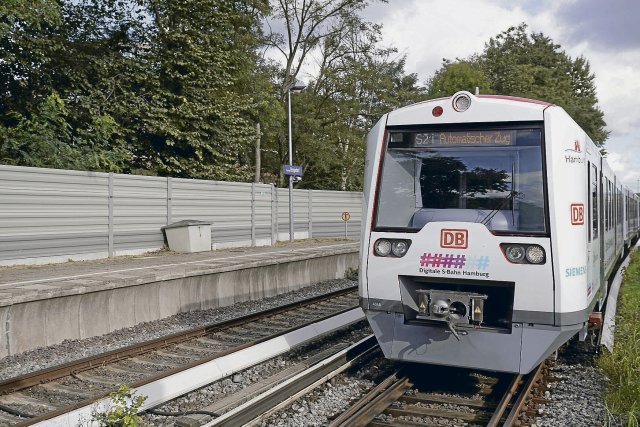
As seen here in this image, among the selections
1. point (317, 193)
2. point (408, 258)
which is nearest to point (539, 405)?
point (408, 258)

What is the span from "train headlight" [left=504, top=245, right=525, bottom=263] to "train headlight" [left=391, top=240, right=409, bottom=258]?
103cm

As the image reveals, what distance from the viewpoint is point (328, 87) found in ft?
116

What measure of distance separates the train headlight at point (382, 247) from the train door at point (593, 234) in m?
2.10

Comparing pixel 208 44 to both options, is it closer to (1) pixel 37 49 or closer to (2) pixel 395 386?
(1) pixel 37 49

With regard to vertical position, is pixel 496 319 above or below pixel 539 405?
above

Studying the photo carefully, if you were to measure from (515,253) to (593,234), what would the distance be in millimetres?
1714

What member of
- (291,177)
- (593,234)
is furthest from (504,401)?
(291,177)

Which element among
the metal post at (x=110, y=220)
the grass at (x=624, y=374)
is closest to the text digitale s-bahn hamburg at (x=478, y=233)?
the grass at (x=624, y=374)

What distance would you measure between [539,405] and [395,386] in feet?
4.82

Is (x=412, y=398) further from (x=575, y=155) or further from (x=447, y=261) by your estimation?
(x=575, y=155)

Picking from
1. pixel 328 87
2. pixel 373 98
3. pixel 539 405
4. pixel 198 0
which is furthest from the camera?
pixel 373 98

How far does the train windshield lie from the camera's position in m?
6.36

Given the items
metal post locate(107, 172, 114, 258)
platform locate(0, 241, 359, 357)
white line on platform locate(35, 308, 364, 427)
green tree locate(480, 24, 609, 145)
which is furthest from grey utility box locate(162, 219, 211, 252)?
green tree locate(480, 24, 609, 145)

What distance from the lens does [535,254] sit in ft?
20.1
